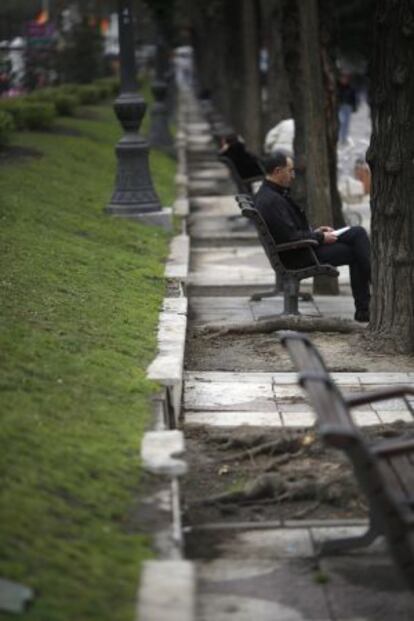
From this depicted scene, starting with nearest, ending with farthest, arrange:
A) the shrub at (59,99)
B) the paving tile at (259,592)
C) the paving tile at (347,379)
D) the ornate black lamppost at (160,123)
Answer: the paving tile at (259,592)
the paving tile at (347,379)
the shrub at (59,99)
the ornate black lamppost at (160,123)

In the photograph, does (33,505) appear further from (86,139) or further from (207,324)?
(86,139)

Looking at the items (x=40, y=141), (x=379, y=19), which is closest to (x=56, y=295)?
(x=379, y=19)

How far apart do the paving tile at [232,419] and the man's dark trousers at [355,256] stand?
3.85 m

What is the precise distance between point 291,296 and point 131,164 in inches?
221

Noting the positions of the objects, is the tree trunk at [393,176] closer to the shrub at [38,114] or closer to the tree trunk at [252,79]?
the tree trunk at [252,79]

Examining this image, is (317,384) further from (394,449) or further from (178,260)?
(178,260)

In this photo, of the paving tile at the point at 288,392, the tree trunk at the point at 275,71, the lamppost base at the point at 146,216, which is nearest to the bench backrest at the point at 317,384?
the paving tile at the point at 288,392

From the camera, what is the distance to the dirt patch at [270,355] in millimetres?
10781

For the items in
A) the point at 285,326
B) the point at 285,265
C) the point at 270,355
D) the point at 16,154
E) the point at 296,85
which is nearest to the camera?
the point at 270,355

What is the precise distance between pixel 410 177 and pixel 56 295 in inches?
110

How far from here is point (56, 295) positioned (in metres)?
10.6

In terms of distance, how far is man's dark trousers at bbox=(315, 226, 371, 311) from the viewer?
12.8m

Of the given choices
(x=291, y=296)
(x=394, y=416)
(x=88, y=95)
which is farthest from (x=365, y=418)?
(x=88, y=95)

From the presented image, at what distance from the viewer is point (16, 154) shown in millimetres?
21500
